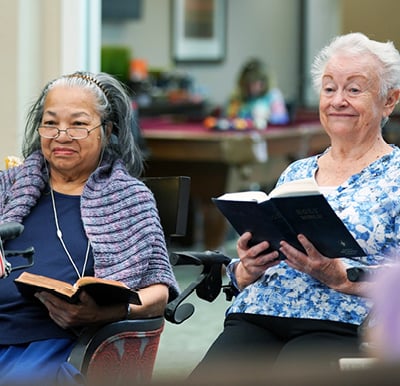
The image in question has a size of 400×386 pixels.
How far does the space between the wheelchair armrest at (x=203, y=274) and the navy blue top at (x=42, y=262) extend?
27cm

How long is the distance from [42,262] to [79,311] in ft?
0.78

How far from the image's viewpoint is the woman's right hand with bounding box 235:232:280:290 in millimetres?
2486

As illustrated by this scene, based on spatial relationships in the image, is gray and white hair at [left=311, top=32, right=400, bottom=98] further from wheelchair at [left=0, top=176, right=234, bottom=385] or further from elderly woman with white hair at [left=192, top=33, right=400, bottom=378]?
wheelchair at [left=0, top=176, right=234, bottom=385]

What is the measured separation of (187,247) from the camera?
7605 mm

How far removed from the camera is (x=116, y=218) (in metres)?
2.61

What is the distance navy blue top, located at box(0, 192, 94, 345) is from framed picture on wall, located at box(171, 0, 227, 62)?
8.94 m

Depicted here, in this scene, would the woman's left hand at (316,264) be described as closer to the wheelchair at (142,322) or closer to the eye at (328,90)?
the wheelchair at (142,322)

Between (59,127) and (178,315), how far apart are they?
2.00 feet

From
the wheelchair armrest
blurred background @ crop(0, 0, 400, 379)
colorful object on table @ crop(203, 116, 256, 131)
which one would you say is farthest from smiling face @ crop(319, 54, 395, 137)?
colorful object on table @ crop(203, 116, 256, 131)

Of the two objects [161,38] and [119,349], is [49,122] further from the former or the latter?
[161,38]

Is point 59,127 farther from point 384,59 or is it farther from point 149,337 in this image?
point 384,59

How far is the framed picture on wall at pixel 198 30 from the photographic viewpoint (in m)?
11.5

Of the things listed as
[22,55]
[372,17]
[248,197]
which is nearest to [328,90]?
[248,197]

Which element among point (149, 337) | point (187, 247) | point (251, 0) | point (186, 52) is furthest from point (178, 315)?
point (251, 0)
